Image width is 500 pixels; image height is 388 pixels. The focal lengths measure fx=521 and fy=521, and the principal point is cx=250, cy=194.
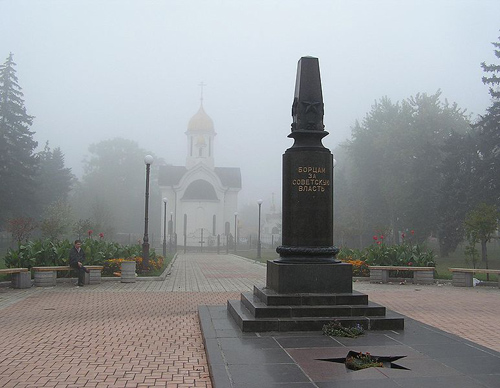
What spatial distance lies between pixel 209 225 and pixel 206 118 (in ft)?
46.6

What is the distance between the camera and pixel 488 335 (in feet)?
26.4

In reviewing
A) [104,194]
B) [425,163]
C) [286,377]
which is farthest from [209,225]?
[286,377]

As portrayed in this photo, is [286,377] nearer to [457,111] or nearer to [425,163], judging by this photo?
[425,163]

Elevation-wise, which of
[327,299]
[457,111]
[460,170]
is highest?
[457,111]

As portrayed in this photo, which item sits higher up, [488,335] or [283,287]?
[283,287]

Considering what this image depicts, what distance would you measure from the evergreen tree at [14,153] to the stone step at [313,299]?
35.3 meters

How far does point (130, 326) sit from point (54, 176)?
2064 inches

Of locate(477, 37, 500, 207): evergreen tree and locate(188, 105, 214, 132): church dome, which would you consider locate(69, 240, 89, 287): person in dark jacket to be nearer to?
locate(477, 37, 500, 207): evergreen tree

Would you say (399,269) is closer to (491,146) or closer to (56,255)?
(56,255)

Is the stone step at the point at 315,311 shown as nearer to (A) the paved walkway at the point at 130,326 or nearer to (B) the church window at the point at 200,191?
(A) the paved walkway at the point at 130,326

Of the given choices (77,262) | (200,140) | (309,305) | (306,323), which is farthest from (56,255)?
(200,140)

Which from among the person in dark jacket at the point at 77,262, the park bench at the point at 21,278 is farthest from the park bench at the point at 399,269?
the park bench at the point at 21,278

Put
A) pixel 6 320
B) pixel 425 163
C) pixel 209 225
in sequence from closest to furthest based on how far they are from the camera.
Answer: pixel 6 320, pixel 425 163, pixel 209 225

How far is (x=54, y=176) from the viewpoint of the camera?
57.1 metres
